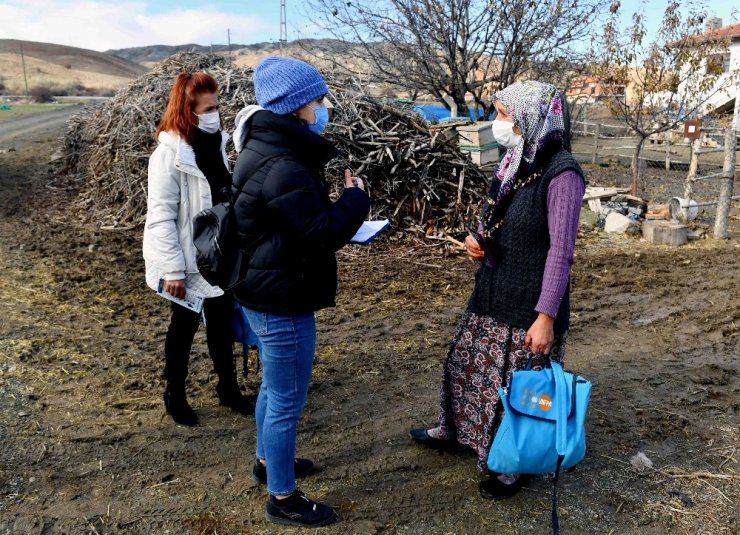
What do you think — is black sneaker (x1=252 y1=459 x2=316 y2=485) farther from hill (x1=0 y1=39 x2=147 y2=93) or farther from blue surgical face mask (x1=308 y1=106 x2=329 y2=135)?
hill (x1=0 y1=39 x2=147 y2=93)

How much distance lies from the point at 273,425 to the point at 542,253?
1340mm

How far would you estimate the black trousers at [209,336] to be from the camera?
11.2ft

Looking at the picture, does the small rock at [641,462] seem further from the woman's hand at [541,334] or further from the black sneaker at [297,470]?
the black sneaker at [297,470]

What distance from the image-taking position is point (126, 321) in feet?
17.2

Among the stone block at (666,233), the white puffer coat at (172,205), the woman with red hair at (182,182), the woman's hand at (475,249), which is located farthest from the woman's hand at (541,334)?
the stone block at (666,233)

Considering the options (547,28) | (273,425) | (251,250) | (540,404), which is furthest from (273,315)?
(547,28)

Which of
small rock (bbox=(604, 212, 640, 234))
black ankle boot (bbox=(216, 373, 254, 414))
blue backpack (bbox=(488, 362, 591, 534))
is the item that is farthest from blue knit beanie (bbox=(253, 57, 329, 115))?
small rock (bbox=(604, 212, 640, 234))

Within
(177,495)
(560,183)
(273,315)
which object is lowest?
(177,495)

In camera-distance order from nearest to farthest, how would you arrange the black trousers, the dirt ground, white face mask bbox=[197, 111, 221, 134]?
the dirt ground < white face mask bbox=[197, 111, 221, 134] < the black trousers

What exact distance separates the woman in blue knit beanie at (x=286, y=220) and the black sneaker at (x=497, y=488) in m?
1.02

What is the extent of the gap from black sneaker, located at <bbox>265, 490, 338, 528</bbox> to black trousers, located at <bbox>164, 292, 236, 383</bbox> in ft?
3.51

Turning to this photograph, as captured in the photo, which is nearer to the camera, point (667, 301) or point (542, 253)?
point (542, 253)

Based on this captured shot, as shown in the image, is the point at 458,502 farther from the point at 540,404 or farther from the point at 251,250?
the point at 251,250

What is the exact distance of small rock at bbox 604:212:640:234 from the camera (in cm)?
840
